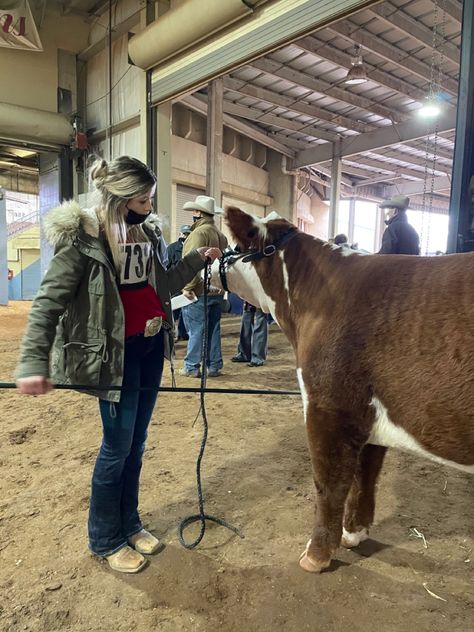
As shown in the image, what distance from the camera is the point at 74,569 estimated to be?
1.92 meters

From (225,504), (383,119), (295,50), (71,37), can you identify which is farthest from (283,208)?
(225,504)

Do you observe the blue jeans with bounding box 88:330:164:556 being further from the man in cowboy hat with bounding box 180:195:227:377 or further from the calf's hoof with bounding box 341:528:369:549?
the man in cowboy hat with bounding box 180:195:227:377

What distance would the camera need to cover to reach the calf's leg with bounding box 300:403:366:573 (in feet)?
5.66

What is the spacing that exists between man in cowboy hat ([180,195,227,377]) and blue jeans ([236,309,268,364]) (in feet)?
2.29

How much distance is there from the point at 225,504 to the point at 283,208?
500 inches

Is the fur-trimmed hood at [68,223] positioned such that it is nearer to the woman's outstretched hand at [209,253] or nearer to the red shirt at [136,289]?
the red shirt at [136,289]

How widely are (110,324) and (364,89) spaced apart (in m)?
10.3

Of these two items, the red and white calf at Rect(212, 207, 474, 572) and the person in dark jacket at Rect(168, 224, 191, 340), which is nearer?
the red and white calf at Rect(212, 207, 474, 572)

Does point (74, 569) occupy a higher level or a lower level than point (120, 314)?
lower

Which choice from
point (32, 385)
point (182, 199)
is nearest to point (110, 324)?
point (32, 385)

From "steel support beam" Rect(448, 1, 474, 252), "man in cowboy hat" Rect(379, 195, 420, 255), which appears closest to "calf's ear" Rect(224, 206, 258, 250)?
"steel support beam" Rect(448, 1, 474, 252)

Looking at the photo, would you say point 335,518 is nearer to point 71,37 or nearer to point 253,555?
point 253,555

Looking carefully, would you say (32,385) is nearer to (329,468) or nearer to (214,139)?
(329,468)

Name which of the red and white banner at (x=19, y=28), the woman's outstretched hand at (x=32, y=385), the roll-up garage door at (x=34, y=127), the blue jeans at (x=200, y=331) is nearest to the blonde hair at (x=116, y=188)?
the woman's outstretched hand at (x=32, y=385)
